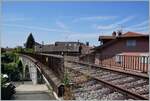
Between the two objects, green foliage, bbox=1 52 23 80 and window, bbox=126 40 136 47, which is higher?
window, bbox=126 40 136 47

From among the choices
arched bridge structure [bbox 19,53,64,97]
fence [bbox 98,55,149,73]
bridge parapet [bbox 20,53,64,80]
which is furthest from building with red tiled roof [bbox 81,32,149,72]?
bridge parapet [bbox 20,53,64,80]

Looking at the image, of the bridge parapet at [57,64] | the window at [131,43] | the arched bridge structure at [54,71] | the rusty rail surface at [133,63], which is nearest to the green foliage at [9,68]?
the arched bridge structure at [54,71]

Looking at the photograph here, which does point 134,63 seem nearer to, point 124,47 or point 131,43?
point 131,43

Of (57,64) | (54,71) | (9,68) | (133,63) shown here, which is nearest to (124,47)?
(133,63)

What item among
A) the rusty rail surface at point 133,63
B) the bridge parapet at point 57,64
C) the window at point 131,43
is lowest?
the rusty rail surface at point 133,63

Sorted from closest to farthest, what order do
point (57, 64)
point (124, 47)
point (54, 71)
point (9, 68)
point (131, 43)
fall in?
point (57, 64), point (54, 71), point (9, 68), point (131, 43), point (124, 47)

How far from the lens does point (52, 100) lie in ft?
16.3

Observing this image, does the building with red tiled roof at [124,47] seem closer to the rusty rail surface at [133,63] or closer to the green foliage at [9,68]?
the rusty rail surface at [133,63]

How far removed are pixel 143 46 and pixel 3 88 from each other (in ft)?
73.3

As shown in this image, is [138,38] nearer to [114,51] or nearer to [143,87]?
[114,51]

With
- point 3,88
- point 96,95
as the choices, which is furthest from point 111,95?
point 3,88

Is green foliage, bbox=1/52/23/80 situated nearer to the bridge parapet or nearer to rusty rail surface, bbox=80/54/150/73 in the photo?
the bridge parapet

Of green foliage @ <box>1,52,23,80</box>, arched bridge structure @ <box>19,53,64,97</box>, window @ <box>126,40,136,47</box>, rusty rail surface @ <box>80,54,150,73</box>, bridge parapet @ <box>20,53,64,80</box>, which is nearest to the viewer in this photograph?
arched bridge structure @ <box>19,53,64,97</box>

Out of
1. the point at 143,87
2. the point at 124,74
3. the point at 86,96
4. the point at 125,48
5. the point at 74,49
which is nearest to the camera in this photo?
the point at 86,96
